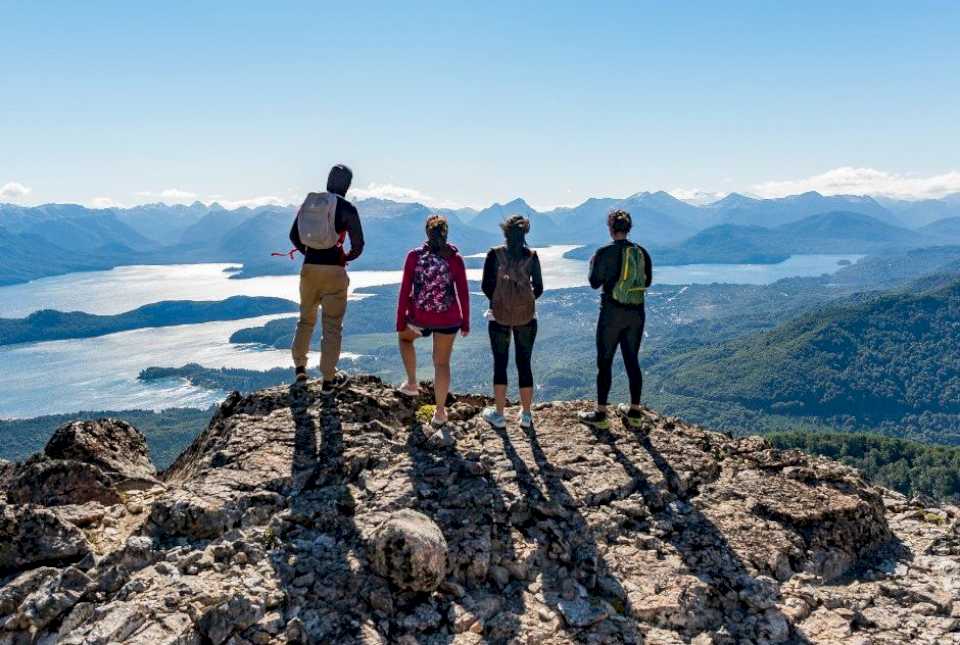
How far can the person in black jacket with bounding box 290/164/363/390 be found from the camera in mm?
8203

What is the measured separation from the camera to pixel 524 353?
7.98 meters

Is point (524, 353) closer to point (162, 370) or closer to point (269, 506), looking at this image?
point (269, 506)

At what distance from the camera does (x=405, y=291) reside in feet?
25.4

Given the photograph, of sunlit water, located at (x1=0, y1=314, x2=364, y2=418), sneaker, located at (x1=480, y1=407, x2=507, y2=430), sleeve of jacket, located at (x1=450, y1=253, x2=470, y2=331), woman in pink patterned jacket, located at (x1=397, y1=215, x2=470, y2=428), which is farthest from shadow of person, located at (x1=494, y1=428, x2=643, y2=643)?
sunlit water, located at (x1=0, y1=314, x2=364, y2=418)

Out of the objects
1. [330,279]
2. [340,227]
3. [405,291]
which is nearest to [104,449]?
[330,279]

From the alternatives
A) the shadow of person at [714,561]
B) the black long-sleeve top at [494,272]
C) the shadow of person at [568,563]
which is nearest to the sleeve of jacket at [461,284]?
the black long-sleeve top at [494,272]

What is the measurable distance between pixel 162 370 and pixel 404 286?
624 feet

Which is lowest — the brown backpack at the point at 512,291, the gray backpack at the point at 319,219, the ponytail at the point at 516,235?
the brown backpack at the point at 512,291

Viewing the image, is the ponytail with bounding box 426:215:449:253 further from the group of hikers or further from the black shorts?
the black shorts

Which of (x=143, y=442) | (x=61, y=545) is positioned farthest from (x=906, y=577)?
(x=143, y=442)

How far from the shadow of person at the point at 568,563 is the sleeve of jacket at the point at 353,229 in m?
3.75

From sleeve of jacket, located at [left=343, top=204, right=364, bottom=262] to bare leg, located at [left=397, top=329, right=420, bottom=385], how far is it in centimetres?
128

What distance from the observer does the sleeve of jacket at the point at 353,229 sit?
26.8ft

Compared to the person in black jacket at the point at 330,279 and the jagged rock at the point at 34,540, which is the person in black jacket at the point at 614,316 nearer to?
the person in black jacket at the point at 330,279
